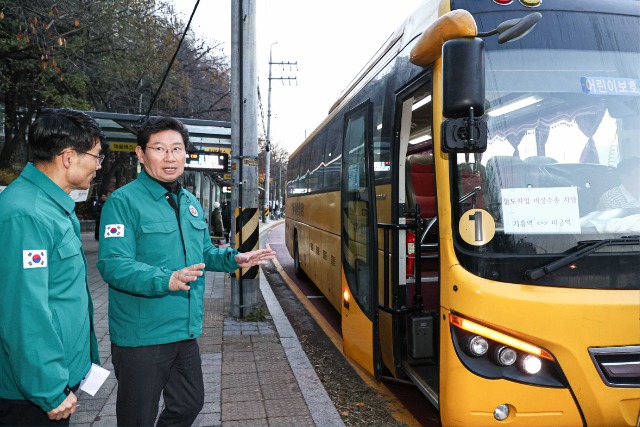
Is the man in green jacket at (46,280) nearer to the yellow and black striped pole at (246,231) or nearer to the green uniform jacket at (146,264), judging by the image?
the green uniform jacket at (146,264)

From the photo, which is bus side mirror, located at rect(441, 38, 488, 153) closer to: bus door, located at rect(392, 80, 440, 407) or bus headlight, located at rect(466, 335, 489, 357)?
bus door, located at rect(392, 80, 440, 407)

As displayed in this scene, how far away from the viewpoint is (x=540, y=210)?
307cm

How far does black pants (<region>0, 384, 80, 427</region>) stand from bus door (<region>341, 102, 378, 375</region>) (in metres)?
2.79

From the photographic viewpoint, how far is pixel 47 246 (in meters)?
1.98

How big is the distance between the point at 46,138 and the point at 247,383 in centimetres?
339

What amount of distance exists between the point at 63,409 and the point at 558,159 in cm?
300

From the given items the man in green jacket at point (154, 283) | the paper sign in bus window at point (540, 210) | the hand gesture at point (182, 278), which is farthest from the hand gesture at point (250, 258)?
the paper sign in bus window at point (540, 210)

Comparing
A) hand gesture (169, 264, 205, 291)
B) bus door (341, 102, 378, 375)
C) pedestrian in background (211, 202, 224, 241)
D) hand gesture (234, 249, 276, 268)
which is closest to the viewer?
hand gesture (169, 264, 205, 291)

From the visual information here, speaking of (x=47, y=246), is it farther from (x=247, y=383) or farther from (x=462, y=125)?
(x=247, y=383)

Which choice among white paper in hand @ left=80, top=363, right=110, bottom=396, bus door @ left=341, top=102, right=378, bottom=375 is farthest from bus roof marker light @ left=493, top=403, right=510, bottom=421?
white paper in hand @ left=80, top=363, right=110, bottom=396

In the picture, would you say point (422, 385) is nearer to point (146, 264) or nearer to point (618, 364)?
point (618, 364)

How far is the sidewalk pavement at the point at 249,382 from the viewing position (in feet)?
13.5

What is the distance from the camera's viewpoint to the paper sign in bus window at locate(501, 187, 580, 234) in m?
3.04

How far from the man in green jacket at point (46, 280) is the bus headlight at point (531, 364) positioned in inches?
91.2
